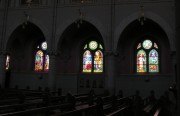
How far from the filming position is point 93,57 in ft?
68.1

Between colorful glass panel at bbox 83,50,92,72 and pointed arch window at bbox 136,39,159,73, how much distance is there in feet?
14.6

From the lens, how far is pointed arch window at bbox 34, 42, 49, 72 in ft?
71.5

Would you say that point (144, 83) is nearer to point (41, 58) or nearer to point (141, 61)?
point (141, 61)

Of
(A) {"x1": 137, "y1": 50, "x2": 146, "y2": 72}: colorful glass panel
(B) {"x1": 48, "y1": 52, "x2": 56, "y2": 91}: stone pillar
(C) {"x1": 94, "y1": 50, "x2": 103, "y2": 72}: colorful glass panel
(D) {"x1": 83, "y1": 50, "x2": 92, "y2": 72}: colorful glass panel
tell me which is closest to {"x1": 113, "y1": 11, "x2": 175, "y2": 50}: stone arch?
(A) {"x1": 137, "y1": 50, "x2": 146, "y2": 72}: colorful glass panel

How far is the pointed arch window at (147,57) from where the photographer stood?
742 inches

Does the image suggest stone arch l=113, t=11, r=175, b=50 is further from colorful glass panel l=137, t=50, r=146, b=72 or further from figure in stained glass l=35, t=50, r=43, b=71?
figure in stained glass l=35, t=50, r=43, b=71

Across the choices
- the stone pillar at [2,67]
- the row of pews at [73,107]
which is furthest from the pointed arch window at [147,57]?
the stone pillar at [2,67]

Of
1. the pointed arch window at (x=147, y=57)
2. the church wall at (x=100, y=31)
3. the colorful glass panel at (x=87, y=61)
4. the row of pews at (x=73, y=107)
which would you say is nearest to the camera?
the row of pews at (x=73, y=107)

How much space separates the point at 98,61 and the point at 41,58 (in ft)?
19.7

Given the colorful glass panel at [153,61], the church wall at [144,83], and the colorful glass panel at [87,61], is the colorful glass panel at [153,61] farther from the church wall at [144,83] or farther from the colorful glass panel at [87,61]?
the colorful glass panel at [87,61]

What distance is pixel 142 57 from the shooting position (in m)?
19.4

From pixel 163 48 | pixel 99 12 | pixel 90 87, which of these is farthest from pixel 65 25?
pixel 163 48

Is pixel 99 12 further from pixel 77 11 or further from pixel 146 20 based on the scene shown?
pixel 146 20

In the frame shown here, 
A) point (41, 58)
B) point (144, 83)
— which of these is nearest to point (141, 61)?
point (144, 83)
